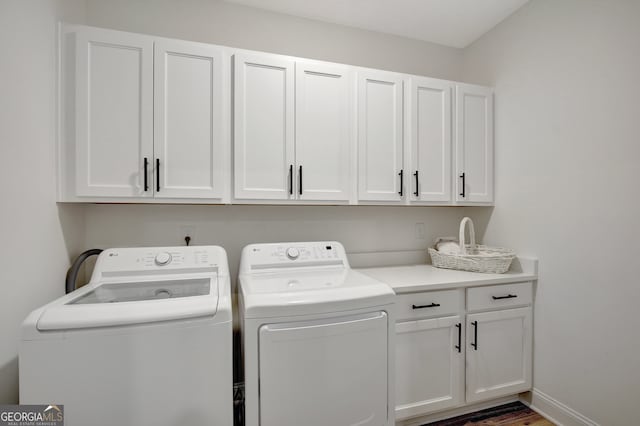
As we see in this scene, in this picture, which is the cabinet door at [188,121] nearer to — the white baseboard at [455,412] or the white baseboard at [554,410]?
the white baseboard at [455,412]

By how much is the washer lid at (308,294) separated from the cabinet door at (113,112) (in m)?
0.81

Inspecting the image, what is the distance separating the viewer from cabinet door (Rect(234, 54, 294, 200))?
5.50 feet

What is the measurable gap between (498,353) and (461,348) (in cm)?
28

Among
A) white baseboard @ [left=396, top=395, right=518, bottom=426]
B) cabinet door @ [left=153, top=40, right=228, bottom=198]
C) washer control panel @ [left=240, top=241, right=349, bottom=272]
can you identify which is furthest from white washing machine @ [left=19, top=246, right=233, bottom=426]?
white baseboard @ [left=396, top=395, right=518, bottom=426]

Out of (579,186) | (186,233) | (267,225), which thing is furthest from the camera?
(267,225)

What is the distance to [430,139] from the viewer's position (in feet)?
6.78

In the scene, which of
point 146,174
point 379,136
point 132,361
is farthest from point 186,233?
point 379,136

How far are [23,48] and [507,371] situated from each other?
3.01m

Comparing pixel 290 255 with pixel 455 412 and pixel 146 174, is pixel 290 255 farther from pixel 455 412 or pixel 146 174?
pixel 455 412

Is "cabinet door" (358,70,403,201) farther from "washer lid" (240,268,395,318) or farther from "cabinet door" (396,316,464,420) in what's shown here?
"cabinet door" (396,316,464,420)

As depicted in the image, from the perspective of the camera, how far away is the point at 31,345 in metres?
0.96

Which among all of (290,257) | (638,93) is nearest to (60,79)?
(290,257)

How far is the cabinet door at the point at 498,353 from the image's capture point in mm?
1775

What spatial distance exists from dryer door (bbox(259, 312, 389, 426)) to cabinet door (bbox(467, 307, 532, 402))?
0.74 m
